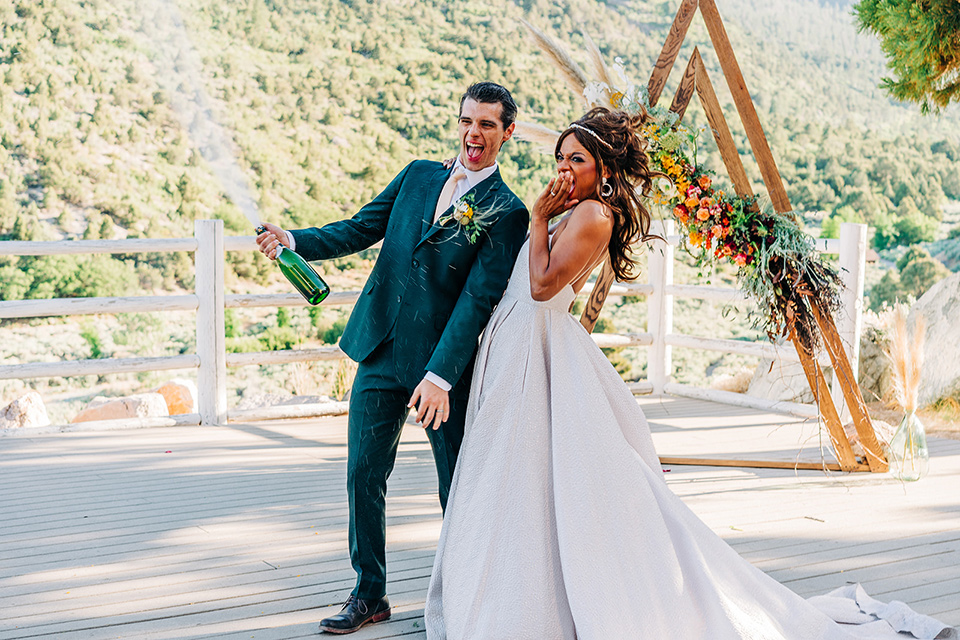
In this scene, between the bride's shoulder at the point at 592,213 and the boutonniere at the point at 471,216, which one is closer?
the bride's shoulder at the point at 592,213

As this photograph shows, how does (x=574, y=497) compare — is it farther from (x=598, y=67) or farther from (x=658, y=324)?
(x=658, y=324)

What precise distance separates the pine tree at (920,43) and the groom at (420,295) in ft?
17.0

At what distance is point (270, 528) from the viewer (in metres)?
3.92

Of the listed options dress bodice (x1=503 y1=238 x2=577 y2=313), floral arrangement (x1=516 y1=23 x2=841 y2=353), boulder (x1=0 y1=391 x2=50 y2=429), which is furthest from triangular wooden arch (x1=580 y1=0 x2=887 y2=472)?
boulder (x1=0 y1=391 x2=50 y2=429)

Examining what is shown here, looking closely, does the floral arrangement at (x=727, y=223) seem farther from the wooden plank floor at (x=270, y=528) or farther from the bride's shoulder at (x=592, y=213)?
the bride's shoulder at (x=592, y=213)

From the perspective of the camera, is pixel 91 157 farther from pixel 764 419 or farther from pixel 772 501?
pixel 772 501

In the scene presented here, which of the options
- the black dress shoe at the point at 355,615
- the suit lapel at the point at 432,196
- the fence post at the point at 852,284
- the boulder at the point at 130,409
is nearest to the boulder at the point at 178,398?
the boulder at the point at 130,409

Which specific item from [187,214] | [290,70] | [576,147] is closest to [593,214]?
[576,147]

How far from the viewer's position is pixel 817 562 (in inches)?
140

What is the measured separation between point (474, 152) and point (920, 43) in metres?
5.32

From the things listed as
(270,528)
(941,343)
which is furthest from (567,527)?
(941,343)

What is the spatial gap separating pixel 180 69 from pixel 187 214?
28.6ft

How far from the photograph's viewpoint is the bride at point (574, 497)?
94.9 inches

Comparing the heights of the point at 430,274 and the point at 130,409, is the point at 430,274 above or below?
above
